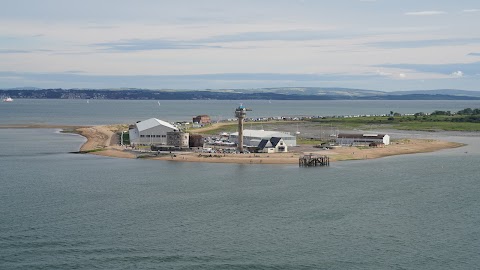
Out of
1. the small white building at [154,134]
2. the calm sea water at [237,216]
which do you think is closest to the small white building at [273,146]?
the calm sea water at [237,216]

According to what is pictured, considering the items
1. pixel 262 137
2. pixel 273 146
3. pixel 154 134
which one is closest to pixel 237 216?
pixel 273 146

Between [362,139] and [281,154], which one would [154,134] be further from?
[362,139]

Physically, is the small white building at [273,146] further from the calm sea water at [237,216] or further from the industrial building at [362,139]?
the industrial building at [362,139]

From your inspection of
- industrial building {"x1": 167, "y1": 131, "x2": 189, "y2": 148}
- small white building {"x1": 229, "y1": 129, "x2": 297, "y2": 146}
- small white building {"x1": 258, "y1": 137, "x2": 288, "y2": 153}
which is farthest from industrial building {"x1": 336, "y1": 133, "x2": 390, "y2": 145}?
industrial building {"x1": 167, "y1": 131, "x2": 189, "y2": 148}

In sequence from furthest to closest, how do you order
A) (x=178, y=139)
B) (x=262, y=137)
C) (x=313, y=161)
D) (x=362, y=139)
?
(x=362, y=139), (x=262, y=137), (x=178, y=139), (x=313, y=161)

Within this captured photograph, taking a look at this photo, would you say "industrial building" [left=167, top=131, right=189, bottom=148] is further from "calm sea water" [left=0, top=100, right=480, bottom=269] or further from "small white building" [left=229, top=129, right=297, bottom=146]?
"calm sea water" [left=0, top=100, right=480, bottom=269]

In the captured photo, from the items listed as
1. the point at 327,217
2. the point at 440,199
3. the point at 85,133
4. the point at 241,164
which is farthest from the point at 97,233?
the point at 85,133
